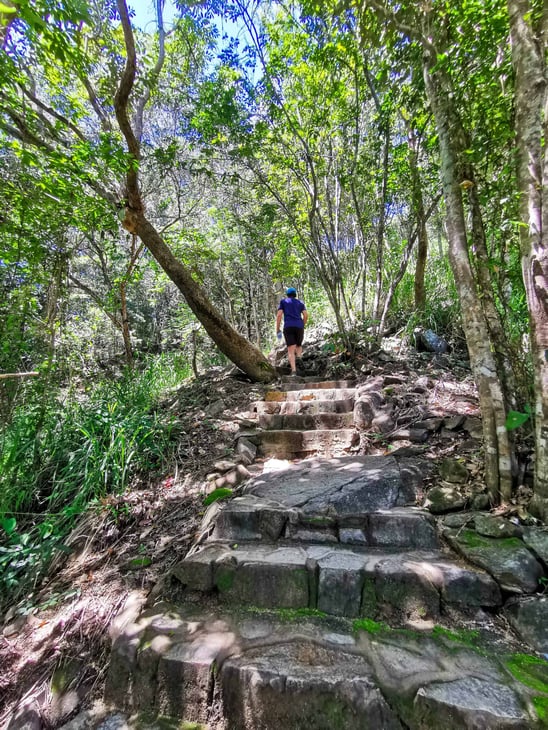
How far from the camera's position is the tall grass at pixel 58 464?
2.27 meters

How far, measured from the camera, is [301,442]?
324 centimetres

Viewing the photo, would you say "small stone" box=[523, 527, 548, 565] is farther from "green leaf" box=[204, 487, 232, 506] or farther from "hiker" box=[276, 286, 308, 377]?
"hiker" box=[276, 286, 308, 377]

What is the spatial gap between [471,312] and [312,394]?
7.43 ft

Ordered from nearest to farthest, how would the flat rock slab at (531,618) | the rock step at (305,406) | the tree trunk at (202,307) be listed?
1. the flat rock slab at (531,618)
2. the rock step at (305,406)
3. the tree trunk at (202,307)

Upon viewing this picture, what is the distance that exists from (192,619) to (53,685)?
73 cm

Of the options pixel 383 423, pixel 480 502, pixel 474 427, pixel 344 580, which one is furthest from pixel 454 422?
pixel 344 580

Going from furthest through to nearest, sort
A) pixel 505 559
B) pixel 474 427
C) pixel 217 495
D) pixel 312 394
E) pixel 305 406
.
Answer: pixel 312 394 < pixel 305 406 < pixel 474 427 < pixel 217 495 < pixel 505 559

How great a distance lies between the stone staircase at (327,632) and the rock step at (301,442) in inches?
35.1

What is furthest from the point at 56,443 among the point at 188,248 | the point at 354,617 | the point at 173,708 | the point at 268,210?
the point at 268,210

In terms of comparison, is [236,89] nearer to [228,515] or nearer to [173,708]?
[228,515]

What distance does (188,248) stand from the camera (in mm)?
6582

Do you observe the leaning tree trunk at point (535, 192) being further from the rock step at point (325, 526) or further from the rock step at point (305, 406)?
the rock step at point (305, 406)

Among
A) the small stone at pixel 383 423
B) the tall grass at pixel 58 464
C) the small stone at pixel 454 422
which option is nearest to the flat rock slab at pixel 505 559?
the small stone at pixel 454 422

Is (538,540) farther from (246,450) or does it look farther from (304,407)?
(304,407)
